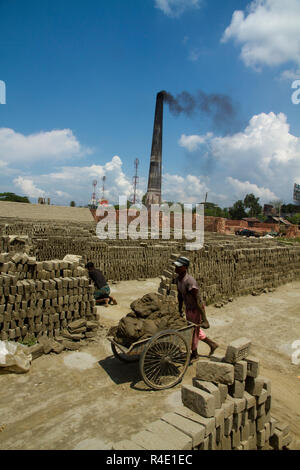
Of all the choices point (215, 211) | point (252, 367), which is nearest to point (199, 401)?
point (252, 367)

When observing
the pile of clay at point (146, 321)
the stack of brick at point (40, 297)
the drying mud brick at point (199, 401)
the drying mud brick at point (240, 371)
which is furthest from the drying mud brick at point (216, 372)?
the stack of brick at point (40, 297)

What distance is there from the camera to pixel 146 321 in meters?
4.56

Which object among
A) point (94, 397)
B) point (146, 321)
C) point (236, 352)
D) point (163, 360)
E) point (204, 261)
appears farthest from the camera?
point (204, 261)

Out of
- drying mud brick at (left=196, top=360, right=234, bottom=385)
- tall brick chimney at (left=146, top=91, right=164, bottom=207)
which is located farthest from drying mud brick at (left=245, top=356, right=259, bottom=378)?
tall brick chimney at (left=146, top=91, right=164, bottom=207)

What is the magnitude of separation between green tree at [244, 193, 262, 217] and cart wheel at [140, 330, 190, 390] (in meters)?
79.2

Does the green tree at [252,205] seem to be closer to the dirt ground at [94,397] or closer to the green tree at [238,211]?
the green tree at [238,211]

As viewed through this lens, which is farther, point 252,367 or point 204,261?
point 204,261

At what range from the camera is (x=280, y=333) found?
7.49m

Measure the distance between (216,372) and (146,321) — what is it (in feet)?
4.68

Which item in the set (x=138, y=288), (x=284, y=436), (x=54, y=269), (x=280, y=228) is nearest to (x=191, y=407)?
(x=284, y=436)

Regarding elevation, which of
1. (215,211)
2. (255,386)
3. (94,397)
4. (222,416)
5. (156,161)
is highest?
(156,161)

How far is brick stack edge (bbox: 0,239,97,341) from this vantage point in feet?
18.5

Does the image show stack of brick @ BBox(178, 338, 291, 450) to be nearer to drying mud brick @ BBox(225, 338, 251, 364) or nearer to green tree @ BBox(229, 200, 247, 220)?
drying mud brick @ BBox(225, 338, 251, 364)

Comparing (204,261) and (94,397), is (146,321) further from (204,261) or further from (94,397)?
(204,261)
